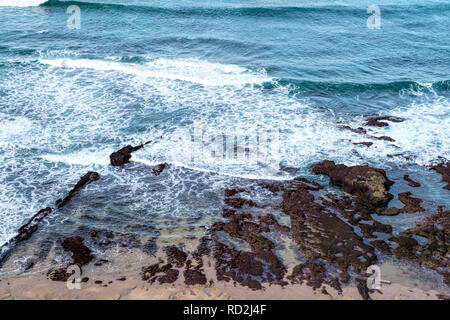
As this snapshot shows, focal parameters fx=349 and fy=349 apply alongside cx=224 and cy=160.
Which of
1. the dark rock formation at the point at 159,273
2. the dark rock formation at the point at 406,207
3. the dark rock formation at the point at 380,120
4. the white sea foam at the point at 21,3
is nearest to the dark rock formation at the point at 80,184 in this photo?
the dark rock formation at the point at 159,273

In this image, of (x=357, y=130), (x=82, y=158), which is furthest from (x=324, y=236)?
(x=82, y=158)

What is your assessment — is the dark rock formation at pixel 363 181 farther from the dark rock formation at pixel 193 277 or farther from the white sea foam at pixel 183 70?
the white sea foam at pixel 183 70

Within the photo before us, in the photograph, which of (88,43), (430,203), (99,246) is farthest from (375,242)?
(88,43)

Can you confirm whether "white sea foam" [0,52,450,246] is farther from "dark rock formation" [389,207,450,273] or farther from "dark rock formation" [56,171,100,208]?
"dark rock formation" [389,207,450,273]

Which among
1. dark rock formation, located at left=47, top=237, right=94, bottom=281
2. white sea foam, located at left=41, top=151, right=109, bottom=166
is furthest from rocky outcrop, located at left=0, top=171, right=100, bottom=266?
dark rock formation, located at left=47, top=237, right=94, bottom=281

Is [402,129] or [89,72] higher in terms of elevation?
[89,72]

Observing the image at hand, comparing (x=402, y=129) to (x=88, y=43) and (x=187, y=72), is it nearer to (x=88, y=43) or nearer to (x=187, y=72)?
(x=187, y=72)
